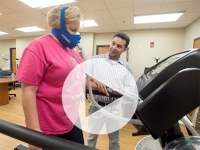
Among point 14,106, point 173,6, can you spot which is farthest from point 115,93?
point 14,106

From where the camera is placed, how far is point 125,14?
3.75 meters

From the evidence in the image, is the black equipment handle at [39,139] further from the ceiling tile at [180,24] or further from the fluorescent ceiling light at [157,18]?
the ceiling tile at [180,24]

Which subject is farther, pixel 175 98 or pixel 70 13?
pixel 70 13

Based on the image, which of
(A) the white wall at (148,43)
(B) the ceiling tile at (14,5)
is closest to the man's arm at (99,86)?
(B) the ceiling tile at (14,5)

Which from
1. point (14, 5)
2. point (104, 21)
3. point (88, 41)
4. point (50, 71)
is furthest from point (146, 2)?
point (88, 41)

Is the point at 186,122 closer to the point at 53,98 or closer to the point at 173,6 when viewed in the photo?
the point at 53,98

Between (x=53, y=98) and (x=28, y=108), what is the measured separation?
14cm

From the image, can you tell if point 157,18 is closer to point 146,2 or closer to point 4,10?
point 146,2

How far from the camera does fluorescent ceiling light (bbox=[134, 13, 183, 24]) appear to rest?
3.84 metres
